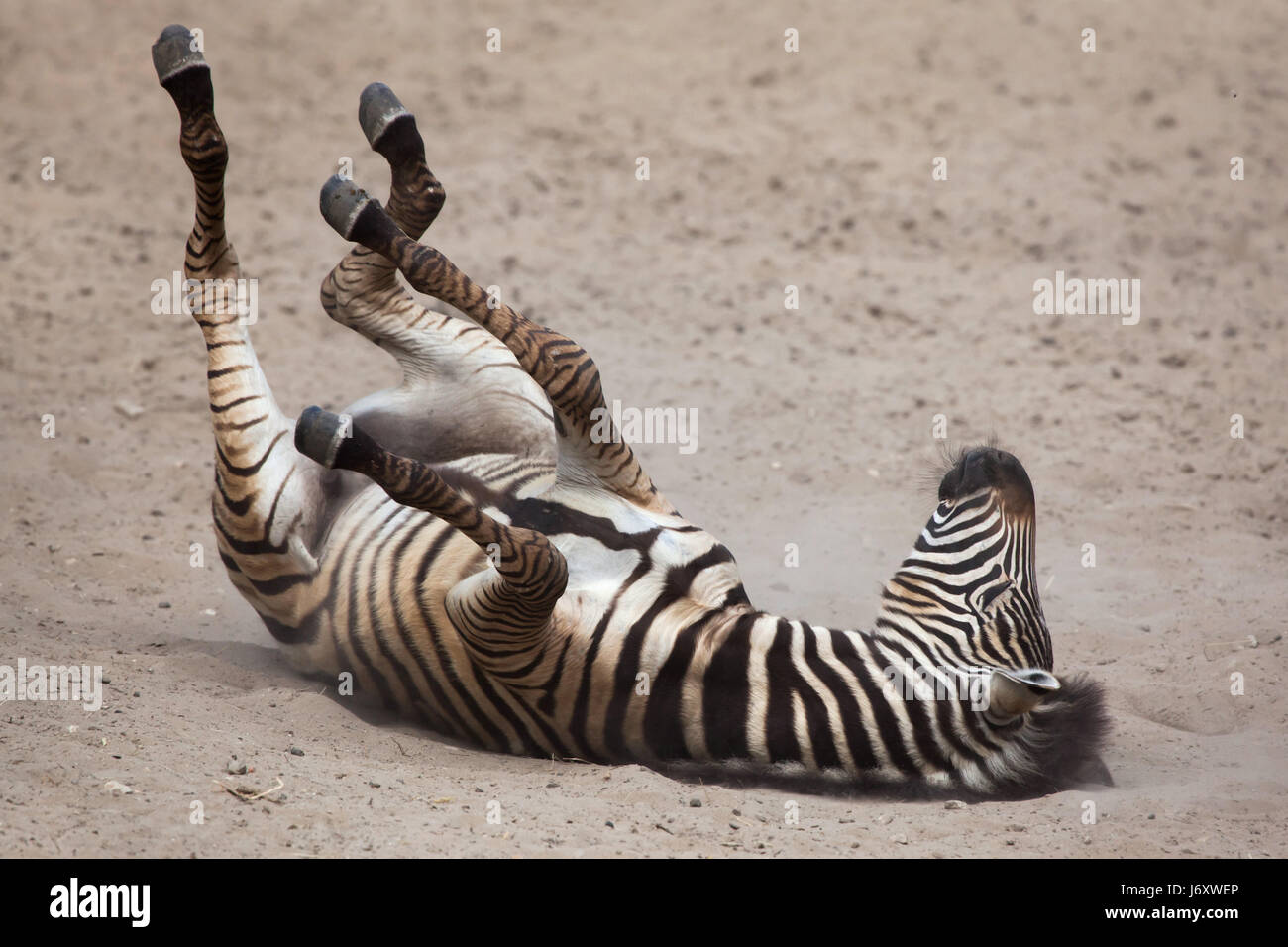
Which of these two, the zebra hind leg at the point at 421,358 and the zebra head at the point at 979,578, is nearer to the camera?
the zebra head at the point at 979,578

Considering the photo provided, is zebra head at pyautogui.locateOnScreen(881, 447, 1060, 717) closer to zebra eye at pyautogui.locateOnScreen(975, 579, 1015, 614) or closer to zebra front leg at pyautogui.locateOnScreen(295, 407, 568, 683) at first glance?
zebra eye at pyautogui.locateOnScreen(975, 579, 1015, 614)

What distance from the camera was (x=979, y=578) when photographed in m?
3.60

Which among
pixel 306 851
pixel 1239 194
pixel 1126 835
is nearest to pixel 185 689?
pixel 306 851

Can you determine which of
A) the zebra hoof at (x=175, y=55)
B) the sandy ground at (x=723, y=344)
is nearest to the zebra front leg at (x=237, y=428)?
the zebra hoof at (x=175, y=55)

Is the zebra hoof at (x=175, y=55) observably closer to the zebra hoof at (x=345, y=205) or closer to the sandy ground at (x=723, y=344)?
the zebra hoof at (x=345, y=205)

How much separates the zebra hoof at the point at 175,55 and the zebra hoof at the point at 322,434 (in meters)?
1.62

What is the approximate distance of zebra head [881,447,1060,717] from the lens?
11.6 ft

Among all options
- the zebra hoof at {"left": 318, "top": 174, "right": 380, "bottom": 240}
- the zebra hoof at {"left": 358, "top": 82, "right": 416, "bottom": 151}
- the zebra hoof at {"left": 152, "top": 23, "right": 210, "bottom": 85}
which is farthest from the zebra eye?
the zebra hoof at {"left": 152, "top": 23, "right": 210, "bottom": 85}

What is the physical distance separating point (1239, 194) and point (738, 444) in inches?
176

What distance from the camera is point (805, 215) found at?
8469 millimetres

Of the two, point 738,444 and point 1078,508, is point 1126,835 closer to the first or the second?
point 1078,508

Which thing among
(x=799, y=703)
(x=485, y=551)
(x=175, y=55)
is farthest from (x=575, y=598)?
(x=175, y=55)

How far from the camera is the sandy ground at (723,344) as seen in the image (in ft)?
10.7

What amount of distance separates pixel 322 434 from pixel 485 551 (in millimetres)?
566
